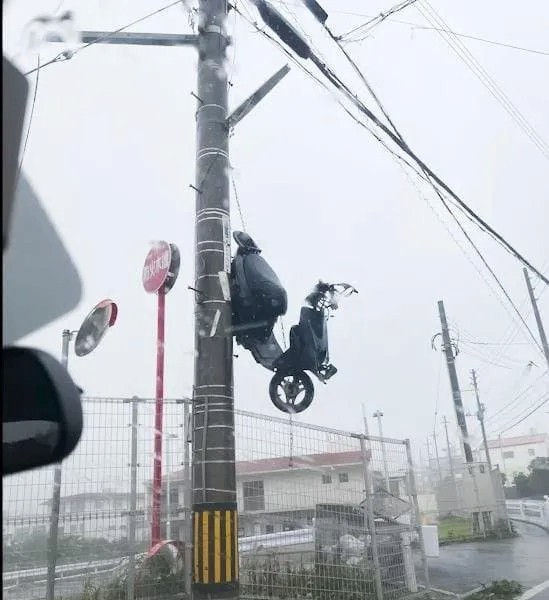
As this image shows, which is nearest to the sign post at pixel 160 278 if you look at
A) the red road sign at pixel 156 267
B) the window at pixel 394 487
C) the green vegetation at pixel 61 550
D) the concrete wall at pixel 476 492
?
the red road sign at pixel 156 267

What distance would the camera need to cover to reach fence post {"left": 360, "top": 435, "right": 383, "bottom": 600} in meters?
7.12

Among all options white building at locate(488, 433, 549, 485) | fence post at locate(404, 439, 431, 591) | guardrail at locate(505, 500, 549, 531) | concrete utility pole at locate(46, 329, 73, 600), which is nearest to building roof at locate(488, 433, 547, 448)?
white building at locate(488, 433, 549, 485)

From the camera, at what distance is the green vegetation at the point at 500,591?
7598mm

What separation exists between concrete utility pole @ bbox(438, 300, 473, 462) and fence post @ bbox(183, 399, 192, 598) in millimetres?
16954

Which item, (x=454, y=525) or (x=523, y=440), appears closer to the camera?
(x=454, y=525)

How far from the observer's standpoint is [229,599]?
497 cm

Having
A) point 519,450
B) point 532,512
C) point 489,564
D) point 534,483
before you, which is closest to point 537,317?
point 532,512

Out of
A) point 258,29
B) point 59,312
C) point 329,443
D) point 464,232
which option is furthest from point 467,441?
point 59,312

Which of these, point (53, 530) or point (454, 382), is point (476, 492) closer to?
point (454, 382)

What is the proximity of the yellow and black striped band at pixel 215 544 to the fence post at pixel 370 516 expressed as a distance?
8.58 feet

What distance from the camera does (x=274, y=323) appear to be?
20.9 ft

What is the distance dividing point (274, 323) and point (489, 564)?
7473mm

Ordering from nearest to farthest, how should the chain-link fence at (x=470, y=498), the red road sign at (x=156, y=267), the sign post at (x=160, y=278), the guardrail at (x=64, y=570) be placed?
1. the guardrail at (x=64, y=570)
2. the sign post at (x=160, y=278)
3. the red road sign at (x=156, y=267)
4. the chain-link fence at (x=470, y=498)

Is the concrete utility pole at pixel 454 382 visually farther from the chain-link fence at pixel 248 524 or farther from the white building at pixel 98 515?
the white building at pixel 98 515
